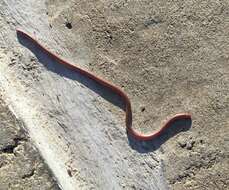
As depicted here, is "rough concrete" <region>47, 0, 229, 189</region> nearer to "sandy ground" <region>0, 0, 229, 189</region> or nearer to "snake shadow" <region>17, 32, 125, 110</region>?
"sandy ground" <region>0, 0, 229, 189</region>

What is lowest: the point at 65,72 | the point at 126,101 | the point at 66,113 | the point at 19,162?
the point at 19,162

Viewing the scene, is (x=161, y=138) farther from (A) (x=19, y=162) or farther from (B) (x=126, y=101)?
(A) (x=19, y=162)

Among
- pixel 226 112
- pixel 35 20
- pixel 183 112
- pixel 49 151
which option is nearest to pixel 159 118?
pixel 183 112

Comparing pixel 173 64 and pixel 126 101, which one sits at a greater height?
pixel 173 64

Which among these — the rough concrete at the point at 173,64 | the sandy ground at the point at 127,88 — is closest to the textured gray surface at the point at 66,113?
the sandy ground at the point at 127,88

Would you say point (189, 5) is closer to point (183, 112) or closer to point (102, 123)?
point (183, 112)

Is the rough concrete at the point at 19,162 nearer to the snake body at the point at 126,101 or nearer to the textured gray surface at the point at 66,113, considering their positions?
the textured gray surface at the point at 66,113

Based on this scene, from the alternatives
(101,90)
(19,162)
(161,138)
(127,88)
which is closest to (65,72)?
(101,90)
